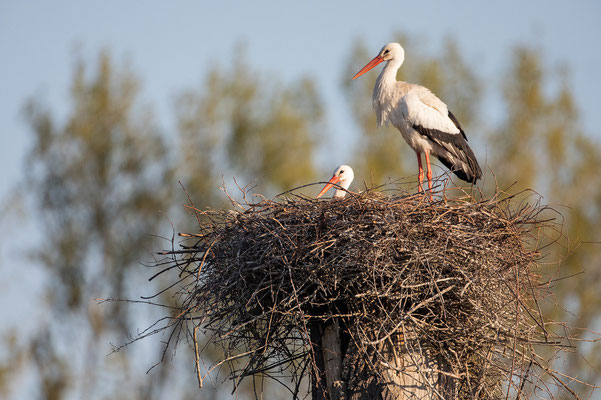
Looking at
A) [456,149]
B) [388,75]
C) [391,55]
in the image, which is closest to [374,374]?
[456,149]

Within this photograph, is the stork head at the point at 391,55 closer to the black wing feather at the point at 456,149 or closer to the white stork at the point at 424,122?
the white stork at the point at 424,122

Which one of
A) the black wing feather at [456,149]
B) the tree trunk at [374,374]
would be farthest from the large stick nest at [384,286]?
the black wing feather at [456,149]

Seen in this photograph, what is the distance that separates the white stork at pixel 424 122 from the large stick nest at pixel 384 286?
8.35 feet

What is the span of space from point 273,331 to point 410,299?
830mm

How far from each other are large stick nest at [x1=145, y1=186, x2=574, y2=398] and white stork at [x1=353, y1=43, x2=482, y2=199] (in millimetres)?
2546

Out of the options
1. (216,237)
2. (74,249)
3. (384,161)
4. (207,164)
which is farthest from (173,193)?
(216,237)

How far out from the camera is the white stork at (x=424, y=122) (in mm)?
7254

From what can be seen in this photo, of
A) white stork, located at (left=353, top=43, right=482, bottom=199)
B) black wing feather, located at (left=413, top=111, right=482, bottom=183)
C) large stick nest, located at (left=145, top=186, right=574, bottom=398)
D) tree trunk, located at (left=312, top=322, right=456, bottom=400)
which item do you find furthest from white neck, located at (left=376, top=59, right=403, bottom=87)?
tree trunk, located at (left=312, top=322, right=456, bottom=400)

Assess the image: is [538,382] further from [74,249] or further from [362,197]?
[74,249]

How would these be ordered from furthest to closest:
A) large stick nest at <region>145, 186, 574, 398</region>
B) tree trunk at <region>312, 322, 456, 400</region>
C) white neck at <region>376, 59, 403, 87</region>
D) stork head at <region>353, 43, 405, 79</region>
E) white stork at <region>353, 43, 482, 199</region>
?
stork head at <region>353, 43, 405, 79</region>
white neck at <region>376, 59, 403, 87</region>
white stork at <region>353, 43, 482, 199</region>
large stick nest at <region>145, 186, 574, 398</region>
tree trunk at <region>312, 322, 456, 400</region>

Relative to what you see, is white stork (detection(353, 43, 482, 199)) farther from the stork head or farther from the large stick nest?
the large stick nest

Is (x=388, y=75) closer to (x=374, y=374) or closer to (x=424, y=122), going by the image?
(x=424, y=122)

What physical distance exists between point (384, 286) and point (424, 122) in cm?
344

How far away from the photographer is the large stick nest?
162 inches
